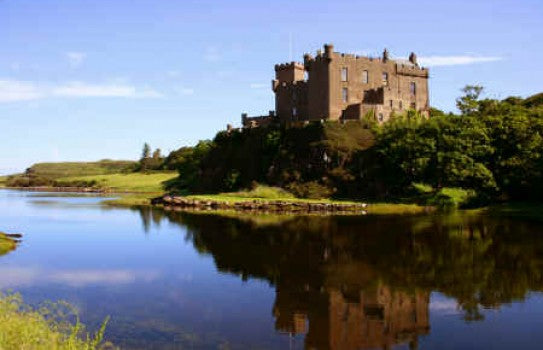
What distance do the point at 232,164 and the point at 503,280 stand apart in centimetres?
6664

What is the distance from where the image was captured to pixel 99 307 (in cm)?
2050

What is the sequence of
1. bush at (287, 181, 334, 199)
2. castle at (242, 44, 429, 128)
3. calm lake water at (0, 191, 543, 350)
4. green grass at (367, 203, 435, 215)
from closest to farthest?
calm lake water at (0, 191, 543, 350) → green grass at (367, 203, 435, 215) → bush at (287, 181, 334, 199) → castle at (242, 44, 429, 128)

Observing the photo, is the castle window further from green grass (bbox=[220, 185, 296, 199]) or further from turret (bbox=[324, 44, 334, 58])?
green grass (bbox=[220, 185, 296, 199])

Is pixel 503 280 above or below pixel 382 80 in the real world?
below

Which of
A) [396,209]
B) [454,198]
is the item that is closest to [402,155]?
[454,198]

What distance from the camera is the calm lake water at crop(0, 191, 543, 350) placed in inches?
659

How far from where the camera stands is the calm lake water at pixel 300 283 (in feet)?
55.0

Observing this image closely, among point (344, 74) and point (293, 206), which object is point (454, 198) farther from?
point (344, 74)

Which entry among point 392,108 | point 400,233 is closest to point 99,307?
point 400,233

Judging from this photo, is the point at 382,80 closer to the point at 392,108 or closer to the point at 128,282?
the point at 392,108

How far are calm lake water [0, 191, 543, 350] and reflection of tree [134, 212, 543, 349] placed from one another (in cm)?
7

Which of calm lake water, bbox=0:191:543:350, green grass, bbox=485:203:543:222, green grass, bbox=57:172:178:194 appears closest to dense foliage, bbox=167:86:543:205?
green grass, bbox=485:203:543:222

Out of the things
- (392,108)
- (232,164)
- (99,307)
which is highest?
(392,108)

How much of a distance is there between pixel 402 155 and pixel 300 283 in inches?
1929
